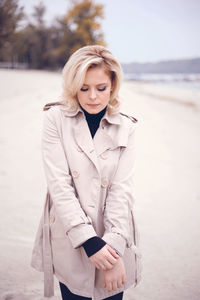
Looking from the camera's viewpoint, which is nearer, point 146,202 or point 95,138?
point 95,138

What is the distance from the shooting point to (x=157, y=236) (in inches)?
131

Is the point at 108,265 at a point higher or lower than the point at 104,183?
lower

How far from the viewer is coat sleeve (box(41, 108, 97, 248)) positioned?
131cm

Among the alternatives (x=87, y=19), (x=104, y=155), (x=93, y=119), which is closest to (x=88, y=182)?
(x=104, y=155)

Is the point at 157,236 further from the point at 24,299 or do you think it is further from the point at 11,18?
the point at 11,18

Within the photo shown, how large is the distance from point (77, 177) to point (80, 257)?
448mm

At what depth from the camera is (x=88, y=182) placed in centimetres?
142

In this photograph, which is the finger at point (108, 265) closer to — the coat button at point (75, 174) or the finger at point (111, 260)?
the finger at point (111, 260)

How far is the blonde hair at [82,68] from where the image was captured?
54.5 inches

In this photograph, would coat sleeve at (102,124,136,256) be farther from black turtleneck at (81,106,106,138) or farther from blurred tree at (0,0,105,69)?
blurred tree at (0,0,105,69)

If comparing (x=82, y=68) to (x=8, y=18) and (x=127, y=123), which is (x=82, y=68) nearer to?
(x=127, y=123)

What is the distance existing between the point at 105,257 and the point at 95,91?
34.6 inches

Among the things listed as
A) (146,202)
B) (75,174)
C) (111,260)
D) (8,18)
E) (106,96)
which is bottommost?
(146,202)

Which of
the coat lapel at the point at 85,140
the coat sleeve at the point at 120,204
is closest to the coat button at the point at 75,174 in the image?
the coat lapel at the point at 85,140
